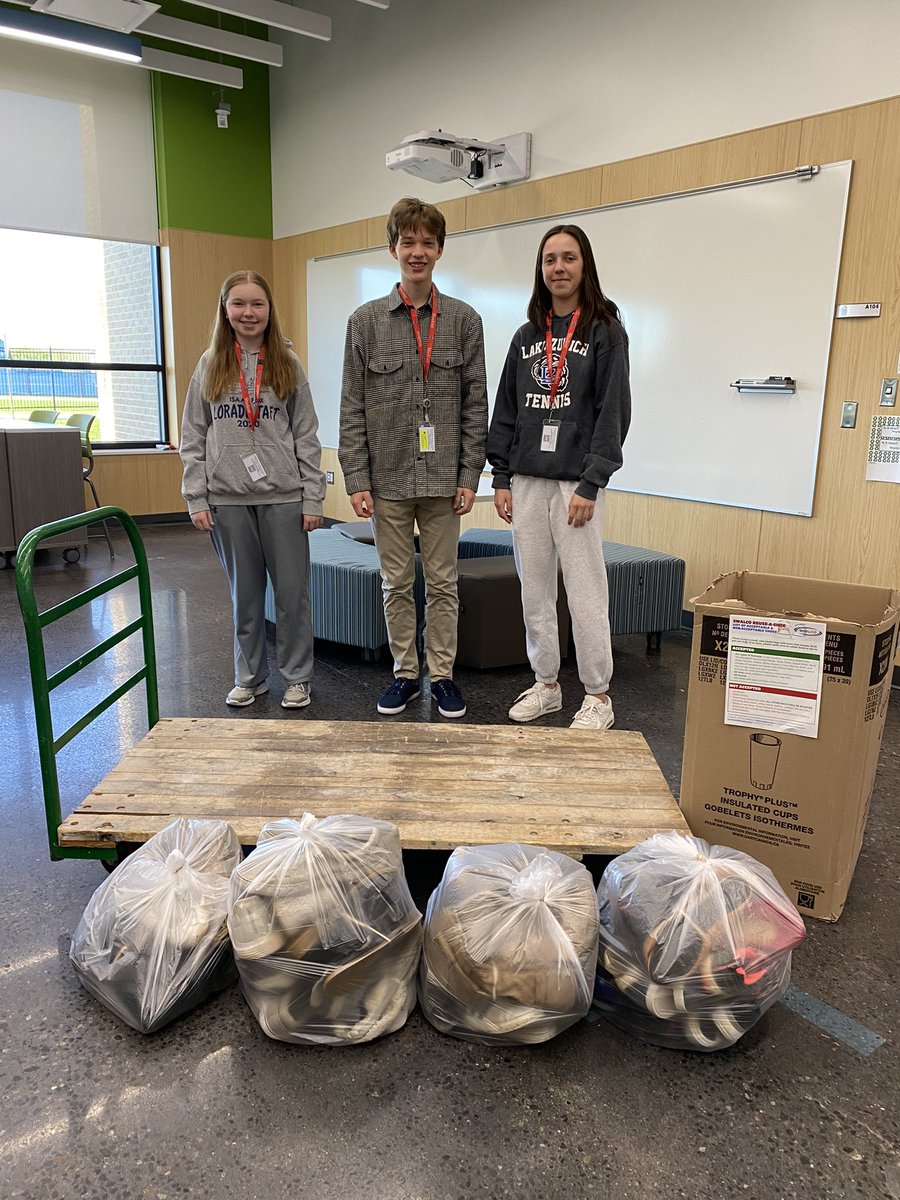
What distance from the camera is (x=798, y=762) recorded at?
1851 millimetres

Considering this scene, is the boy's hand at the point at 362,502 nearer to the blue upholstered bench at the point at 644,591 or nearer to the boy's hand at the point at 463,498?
the boy's hand at the point at 463,498

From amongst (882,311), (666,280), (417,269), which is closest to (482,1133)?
(417,269)

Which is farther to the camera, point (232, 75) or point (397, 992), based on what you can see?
point (232, 75)

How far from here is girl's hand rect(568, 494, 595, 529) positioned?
8.70 ft

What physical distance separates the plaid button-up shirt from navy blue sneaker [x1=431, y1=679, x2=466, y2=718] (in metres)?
0.70

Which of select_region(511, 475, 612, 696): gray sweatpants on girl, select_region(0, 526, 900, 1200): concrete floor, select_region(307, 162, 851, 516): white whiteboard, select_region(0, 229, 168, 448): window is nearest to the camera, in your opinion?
select_region(0, 526, 900, 1200): concrete floor

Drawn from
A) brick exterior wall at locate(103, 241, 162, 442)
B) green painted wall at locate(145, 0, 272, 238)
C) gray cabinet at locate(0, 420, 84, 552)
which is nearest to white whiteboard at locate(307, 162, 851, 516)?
gray cabinet at locate(0, 420, 84, 552)

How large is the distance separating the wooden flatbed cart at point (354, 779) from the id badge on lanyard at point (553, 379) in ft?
3.01

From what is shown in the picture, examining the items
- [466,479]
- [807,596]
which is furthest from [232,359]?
[807,596]

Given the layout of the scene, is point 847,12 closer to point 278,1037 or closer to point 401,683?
point 401,683

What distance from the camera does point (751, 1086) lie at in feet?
4.77

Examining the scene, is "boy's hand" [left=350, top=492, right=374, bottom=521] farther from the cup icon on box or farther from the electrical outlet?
the electrical outlet

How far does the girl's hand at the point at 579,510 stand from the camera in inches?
104

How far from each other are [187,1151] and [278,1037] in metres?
0.24
